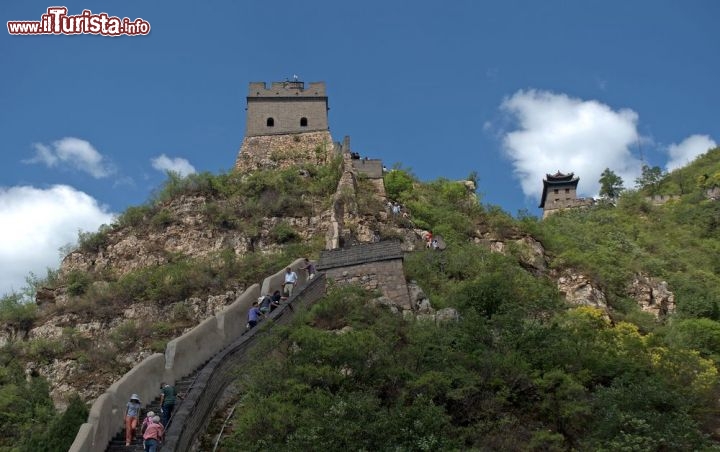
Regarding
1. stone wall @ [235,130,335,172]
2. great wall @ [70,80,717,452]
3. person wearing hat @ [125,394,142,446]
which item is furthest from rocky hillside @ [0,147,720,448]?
person wearing hat @ [125,394,142,446]

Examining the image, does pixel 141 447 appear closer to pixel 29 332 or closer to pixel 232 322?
pixel 232 322

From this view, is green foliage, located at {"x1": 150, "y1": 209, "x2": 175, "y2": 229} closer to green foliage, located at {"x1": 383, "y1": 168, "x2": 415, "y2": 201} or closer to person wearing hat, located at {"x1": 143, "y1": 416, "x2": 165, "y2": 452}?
green foliage, located at {"x1": 383, "y1": 168, "x2": 415, "y2": 201}

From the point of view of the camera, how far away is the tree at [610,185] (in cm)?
6962

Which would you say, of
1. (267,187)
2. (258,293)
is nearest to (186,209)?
(267,187)

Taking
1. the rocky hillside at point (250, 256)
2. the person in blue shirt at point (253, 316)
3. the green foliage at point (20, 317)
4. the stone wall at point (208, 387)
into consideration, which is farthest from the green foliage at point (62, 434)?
the green foliage at point (20, 317)

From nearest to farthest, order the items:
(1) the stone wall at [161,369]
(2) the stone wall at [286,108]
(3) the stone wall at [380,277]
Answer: (1) the stone wall at [161,369] < (3) the stone wall at [380,277] < (2) the stone wall at [286,108]

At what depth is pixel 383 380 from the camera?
12.6m

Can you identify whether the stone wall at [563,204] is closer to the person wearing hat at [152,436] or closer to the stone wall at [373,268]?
the stone wall at [373,268]

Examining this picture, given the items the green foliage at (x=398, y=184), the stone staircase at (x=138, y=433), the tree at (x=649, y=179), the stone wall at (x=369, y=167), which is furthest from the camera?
the tree at (x=649, y=179)

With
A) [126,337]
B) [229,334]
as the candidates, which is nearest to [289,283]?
[229,334]

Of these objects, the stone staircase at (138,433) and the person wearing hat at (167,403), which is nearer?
the stone staircase at (138,433)

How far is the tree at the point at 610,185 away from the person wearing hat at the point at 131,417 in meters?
63.0

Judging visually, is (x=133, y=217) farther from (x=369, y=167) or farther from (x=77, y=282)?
(x=369, y=167)

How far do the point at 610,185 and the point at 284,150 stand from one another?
134 feet
